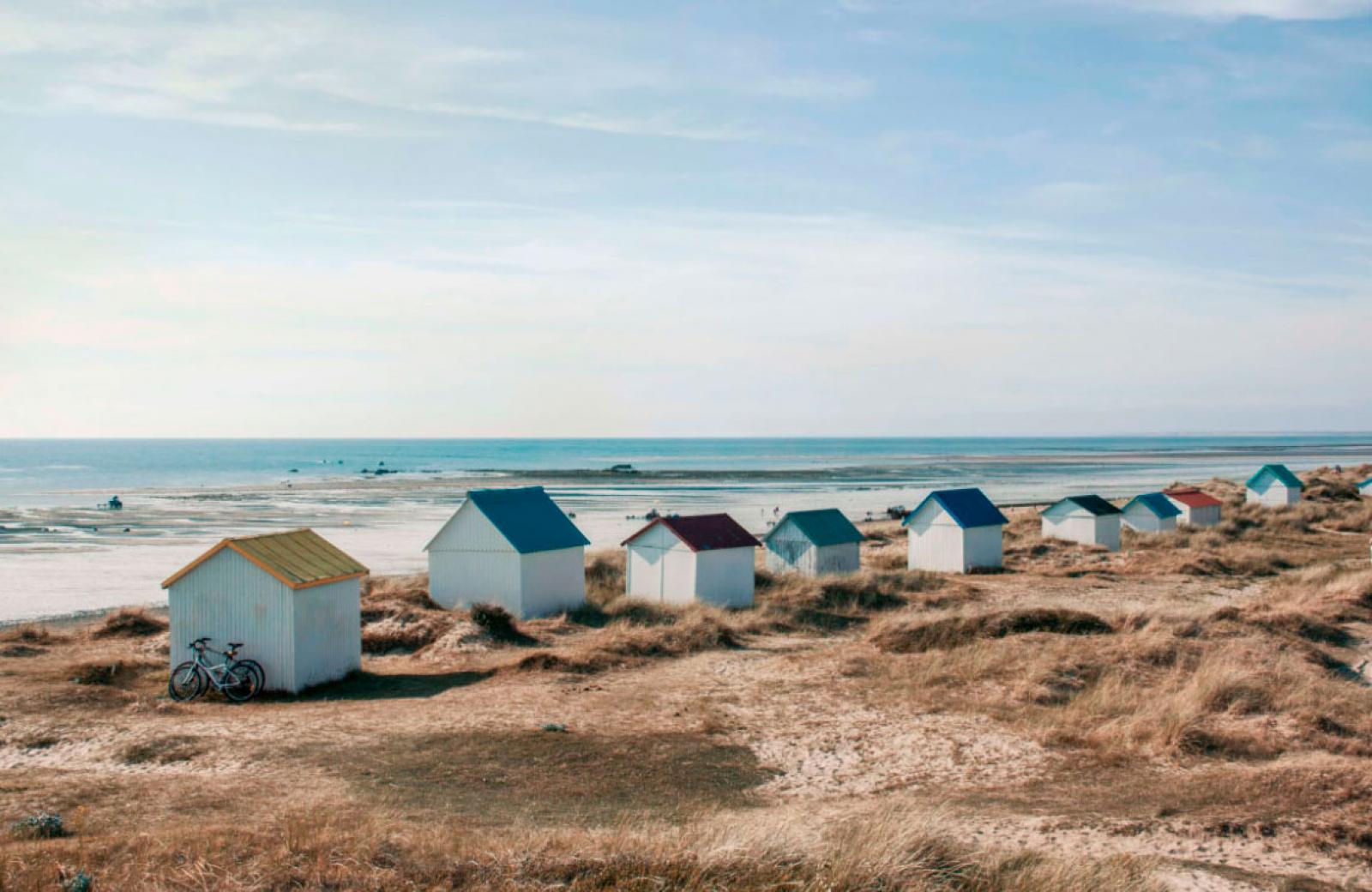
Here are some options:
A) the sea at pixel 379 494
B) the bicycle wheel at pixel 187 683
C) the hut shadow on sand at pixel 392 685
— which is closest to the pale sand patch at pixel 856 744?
the hut shadow on sand at pixel 392 685

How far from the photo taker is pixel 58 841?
10.5 meters

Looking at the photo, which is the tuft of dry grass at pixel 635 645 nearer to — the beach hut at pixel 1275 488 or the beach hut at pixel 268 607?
the beach hut at pixel 268 607

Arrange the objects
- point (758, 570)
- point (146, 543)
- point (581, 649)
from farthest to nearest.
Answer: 1. point (146, 543)
2. point (758, 570)
3. point (581, 649)

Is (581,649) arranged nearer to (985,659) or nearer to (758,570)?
(985,659)

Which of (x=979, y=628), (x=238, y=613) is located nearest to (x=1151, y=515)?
(x=979, y=628)

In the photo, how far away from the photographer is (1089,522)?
45.7 meters

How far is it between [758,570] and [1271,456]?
169 m

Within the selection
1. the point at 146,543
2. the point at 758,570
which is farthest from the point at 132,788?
the point at 146,543

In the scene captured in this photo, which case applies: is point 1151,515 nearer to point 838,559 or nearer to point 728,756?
point 838,559

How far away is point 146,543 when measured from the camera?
51.1m

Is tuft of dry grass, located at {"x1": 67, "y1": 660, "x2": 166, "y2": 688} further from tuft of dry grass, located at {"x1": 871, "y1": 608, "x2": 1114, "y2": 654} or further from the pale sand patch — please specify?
tuft of dry grass, located at {"x1": 871, "y1": 608, "x2": 1114, "y2": 654}

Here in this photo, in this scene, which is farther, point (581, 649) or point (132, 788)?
point (581, 649)

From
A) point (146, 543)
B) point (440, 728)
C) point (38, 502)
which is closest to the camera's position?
point (440, 728)

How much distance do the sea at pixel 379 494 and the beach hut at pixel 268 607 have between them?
1437 centimetres
